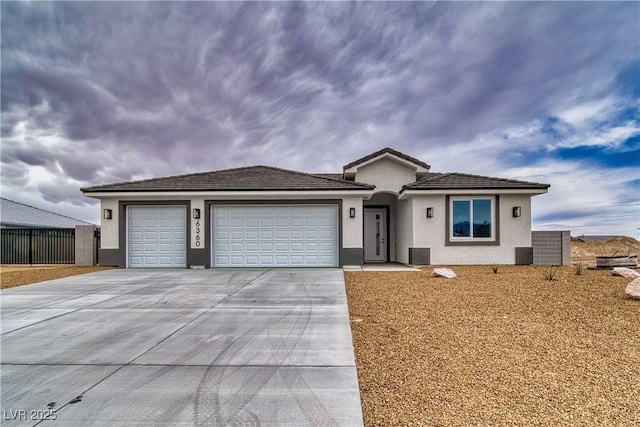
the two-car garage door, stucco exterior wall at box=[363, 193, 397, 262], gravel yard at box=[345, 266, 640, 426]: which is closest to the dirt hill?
stucco exterior wall at box=[363, 193, 397, 262]

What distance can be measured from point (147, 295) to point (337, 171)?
12.4 metres

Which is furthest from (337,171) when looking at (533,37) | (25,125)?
(25,125)

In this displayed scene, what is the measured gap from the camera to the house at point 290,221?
38.4 feet

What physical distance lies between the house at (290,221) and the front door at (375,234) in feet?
6.55

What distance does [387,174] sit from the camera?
13750 millimetres

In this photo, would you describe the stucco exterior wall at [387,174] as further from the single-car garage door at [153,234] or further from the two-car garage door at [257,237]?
the single-car garage door at [153,234]

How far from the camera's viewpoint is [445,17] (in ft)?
36.5

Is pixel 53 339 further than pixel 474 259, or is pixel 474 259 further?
pixel 474 259

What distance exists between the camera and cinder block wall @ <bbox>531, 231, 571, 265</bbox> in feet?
41.0

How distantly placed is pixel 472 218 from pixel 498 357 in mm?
9930

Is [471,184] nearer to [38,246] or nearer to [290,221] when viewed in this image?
[290,221]

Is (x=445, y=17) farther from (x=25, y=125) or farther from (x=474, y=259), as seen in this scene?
(x=25, y=125)

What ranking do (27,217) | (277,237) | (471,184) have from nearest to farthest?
(277,237) < (471,184) < (27,217)

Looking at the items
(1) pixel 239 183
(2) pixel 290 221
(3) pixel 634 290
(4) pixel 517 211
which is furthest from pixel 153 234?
(4) pixel 517 211
